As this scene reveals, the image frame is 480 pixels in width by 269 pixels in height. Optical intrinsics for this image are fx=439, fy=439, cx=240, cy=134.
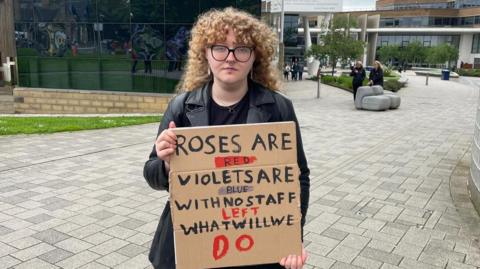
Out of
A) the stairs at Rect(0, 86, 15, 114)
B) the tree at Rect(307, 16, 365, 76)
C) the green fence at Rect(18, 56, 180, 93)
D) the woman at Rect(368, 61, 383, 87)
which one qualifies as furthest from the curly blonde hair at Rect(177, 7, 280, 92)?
the tree at Rect(307, 16, 365, 76)

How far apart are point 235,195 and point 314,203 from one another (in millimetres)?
3842

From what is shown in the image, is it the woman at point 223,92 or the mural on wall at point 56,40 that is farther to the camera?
the mural on wall at point 56,40

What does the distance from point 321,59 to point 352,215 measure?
26.4m

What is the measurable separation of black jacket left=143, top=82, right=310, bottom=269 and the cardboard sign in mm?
143

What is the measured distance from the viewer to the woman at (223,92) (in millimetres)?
2123

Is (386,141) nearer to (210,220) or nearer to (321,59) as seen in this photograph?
(210,220)

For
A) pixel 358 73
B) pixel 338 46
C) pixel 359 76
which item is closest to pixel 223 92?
pixel 358 73

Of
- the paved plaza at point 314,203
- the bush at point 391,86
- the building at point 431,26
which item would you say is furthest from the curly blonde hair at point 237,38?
the building at point 431,26

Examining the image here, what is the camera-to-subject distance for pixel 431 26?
8269 centimetres

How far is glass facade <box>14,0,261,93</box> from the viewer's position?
15.7 meters

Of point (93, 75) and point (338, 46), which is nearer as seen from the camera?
point (93, 75)

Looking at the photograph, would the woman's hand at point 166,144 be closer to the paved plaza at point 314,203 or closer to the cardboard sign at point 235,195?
the cardboard sign at point 235,195

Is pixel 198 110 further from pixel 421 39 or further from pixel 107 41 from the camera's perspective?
pixel 421 39

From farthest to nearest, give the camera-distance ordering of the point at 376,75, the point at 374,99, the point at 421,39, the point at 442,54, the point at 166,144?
1. the point at 421,39
2. the point at 442,54
3. the point at 376,75
4. the point at 374,99
5. the point at 166,144
